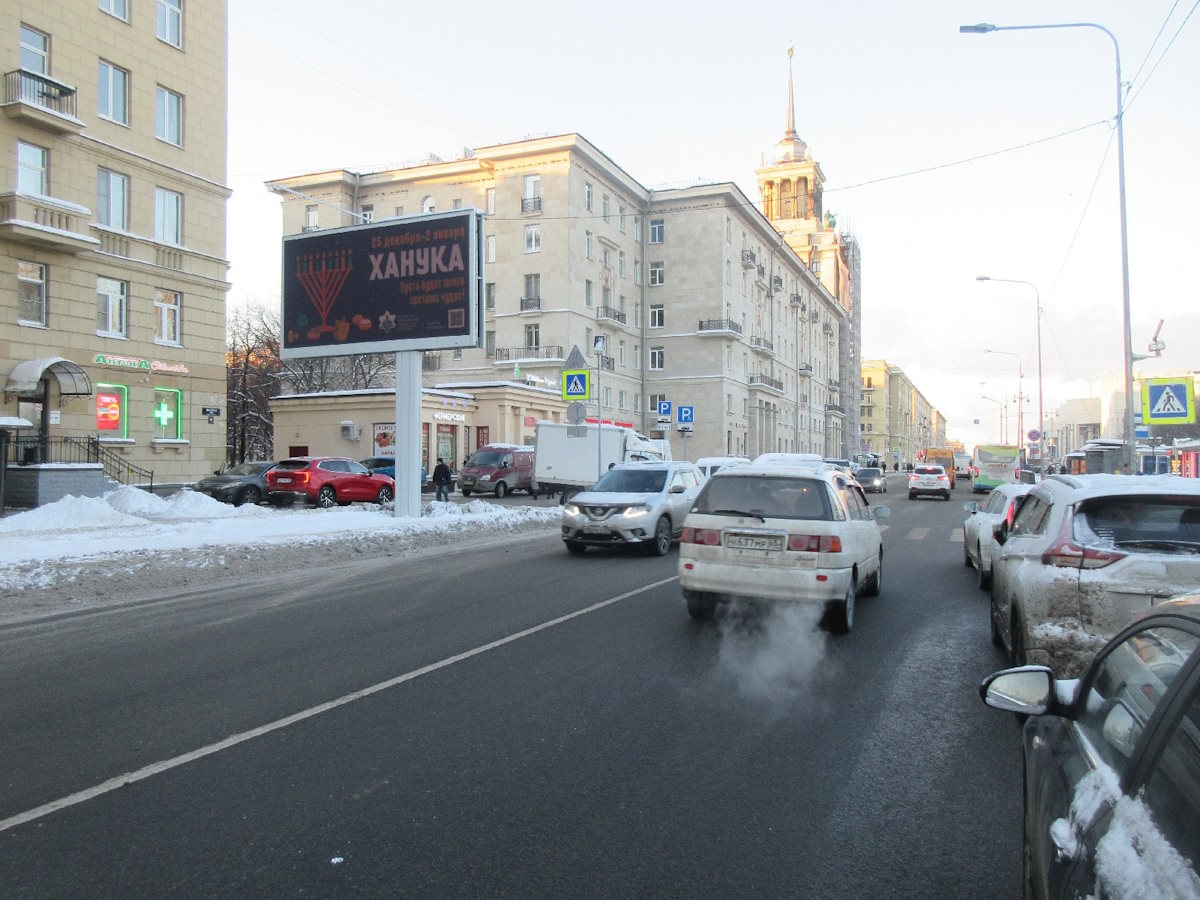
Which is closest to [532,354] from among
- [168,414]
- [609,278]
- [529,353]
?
[529,353]

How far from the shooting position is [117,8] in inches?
1035

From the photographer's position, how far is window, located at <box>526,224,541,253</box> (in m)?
54.3

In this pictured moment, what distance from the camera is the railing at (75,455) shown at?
23.0m

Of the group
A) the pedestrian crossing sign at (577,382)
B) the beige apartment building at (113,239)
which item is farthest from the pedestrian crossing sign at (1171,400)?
the beige apartment building at (113,239)

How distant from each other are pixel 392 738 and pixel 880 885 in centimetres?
282

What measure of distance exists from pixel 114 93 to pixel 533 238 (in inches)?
1193

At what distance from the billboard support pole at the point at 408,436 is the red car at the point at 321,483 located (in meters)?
4.63

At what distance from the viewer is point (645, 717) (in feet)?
18.0

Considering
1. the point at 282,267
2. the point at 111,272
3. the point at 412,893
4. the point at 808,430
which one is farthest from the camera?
the point at 808,430

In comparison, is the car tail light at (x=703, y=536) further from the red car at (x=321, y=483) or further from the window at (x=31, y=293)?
the window at (x=31, y=293)

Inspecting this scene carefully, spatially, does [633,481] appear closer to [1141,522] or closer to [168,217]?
[1141,522]

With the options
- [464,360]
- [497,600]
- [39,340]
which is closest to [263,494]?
[39,340]

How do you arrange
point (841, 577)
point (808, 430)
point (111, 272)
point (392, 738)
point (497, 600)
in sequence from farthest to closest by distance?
point (808, 430)
point (111, 272)
point (497, 600)
point (841, 577)
point (392, 738)

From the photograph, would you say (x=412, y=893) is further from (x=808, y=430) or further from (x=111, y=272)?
(x=808, y=430)
